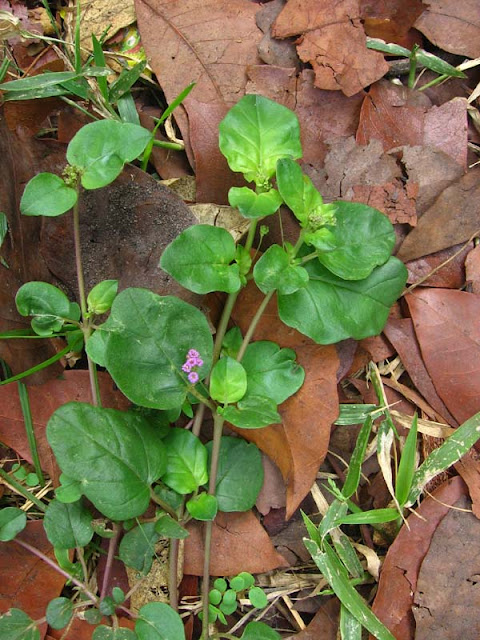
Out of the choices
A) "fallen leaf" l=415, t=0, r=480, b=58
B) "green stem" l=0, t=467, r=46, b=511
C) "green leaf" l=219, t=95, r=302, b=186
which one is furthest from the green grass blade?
"fallen leaf" l=415, t=0, r=480, b=58

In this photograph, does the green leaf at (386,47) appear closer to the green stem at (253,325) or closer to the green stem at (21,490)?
the green stem at (253,325)

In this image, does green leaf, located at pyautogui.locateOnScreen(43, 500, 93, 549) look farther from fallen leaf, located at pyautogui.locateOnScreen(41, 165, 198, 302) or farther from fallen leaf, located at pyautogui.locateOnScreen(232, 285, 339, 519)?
fallen leaf, located at pyautogui.locateOnScreen(41, 165, 198, 302)

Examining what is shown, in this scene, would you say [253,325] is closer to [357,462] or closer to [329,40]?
[357,462]

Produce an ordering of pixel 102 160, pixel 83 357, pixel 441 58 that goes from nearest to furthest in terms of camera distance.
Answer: pixel 102 160 → pixel 83 357 → pixel 441 58

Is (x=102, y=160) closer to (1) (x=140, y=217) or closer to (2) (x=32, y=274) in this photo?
(1) (x=140, y=217)

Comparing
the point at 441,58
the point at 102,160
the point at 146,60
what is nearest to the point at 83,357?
the point at 102,160

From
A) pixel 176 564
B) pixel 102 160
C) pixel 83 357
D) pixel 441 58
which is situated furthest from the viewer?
pixel 441 58

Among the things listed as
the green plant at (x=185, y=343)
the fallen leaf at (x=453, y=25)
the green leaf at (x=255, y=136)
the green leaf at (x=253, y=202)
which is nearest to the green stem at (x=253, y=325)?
the green plant at (x=185, y=343)

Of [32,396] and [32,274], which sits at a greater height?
[32,274]
